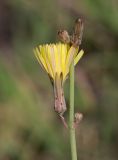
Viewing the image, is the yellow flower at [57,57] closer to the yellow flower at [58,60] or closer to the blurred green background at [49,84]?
the yellow flower at [58,60]

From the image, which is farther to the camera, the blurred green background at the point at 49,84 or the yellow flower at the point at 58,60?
the blurred green background at the point at 49,84

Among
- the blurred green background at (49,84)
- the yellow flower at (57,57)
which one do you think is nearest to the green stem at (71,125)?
the yellow flower at (57,57)

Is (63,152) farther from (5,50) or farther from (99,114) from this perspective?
(5,50)

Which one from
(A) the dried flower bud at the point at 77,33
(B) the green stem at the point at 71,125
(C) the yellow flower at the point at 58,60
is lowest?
(B) the green stem at the point at 71,125

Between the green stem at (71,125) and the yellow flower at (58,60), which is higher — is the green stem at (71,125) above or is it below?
below

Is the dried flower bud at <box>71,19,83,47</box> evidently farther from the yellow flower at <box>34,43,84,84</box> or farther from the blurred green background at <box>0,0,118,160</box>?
the blurred green background at <box>0,0,118,160</box>

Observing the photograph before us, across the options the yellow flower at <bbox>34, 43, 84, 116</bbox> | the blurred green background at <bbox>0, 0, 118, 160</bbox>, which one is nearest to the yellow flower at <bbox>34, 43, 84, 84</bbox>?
the yellow flower at <bbox>34, 43, 84, 116</bbox>

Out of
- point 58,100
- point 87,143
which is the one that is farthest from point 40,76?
point 58,100
